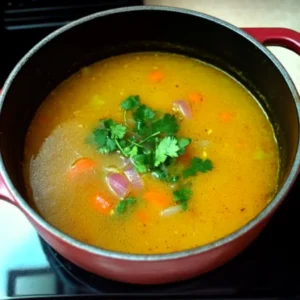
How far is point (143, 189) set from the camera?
1101 mm

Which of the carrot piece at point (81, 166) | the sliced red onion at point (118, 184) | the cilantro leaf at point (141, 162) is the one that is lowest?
the sliced red onion at point (118, 184)

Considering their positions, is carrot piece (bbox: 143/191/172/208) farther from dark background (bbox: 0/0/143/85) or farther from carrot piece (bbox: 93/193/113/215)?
dark background (bbox: 0/0/143/85)

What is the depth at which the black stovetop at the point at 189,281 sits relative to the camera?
1069 millimetres

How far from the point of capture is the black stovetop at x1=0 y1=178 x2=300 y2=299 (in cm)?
107

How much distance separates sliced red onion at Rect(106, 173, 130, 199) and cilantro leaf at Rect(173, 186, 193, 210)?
86 mm

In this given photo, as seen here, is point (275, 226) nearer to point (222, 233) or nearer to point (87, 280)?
point (222, 233)

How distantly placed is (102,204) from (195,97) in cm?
30

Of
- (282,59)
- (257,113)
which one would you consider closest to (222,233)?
(257,113)

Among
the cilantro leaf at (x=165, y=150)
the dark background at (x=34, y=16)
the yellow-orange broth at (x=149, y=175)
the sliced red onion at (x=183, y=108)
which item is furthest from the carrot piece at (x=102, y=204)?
the dark background at (x=34, y=16)

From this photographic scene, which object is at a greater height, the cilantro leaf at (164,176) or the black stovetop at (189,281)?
the cilantro leaf at (164,176)

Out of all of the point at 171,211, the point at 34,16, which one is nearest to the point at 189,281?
the point at 171,211

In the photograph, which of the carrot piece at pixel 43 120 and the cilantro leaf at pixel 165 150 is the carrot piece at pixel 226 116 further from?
the carrot piece at pixel 43 120

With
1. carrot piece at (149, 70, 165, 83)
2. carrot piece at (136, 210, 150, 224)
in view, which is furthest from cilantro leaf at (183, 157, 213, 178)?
carrot piece at (149, 70, 165, 83)

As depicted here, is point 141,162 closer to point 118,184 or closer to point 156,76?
point 118,184
